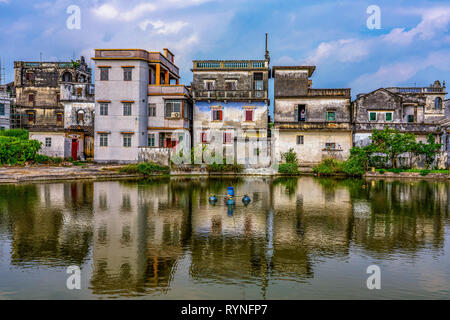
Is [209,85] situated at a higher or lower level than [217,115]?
higher

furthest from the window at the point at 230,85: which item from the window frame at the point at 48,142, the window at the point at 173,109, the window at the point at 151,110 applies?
the window frame at the point at 48,142

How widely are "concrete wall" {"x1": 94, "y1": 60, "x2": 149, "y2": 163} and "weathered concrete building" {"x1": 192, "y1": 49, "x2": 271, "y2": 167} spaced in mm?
5589

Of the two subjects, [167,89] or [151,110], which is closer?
[167,89]

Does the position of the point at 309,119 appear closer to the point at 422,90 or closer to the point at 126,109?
the point at 126,109

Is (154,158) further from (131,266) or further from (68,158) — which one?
(131,266)

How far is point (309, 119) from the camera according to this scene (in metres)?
39.9

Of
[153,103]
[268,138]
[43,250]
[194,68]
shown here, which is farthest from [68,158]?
[43,250]

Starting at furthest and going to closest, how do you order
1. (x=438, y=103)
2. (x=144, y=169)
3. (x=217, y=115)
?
(x=438, y=103) < (x=217, y=115) < (x=144, y=169)

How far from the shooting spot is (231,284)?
8.22 metres

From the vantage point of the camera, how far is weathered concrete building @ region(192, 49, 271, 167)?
130 feet

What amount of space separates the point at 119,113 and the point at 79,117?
10.1m

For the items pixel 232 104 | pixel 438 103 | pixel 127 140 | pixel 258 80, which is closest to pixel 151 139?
pixel 127 140

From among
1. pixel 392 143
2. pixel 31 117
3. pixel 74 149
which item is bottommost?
pixel 74 149

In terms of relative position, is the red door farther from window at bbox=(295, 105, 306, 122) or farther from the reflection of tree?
window at bbox=(295, 105, 306, 122)
